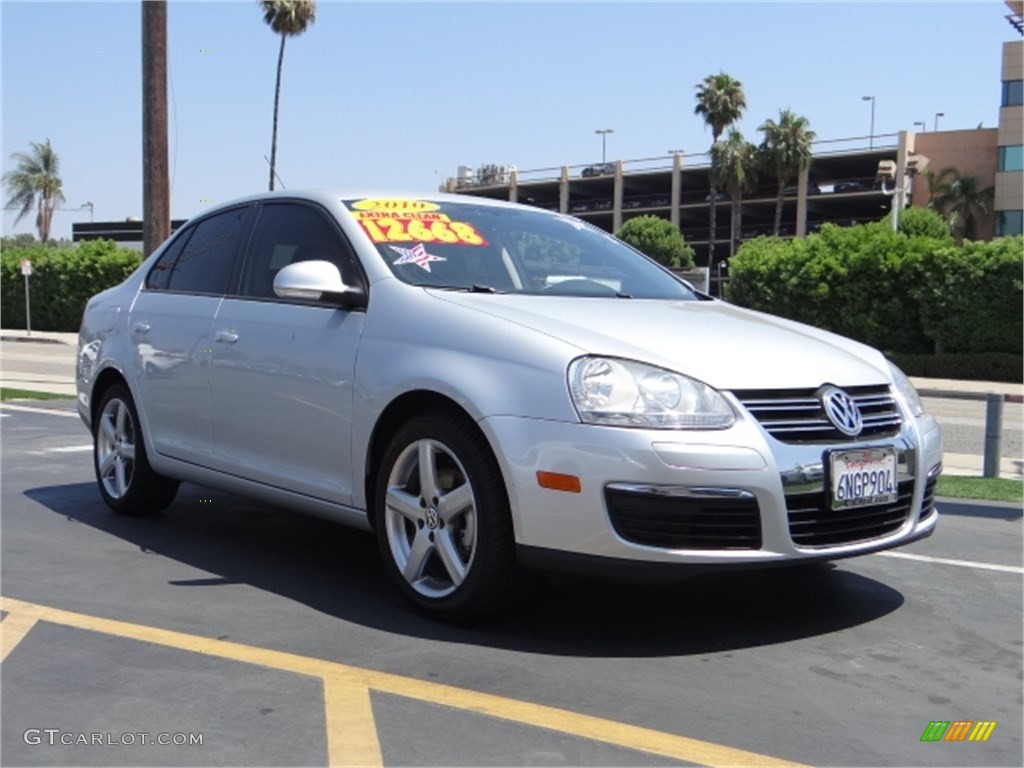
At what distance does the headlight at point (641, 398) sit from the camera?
3895 mm

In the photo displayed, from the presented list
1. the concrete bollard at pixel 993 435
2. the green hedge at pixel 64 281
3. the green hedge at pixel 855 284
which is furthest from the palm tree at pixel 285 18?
the concrete bollard at pixel 993 435

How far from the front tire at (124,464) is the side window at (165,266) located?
0.58 metres

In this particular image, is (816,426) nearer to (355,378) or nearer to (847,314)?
(355,378)

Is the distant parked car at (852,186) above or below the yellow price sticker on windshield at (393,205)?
above

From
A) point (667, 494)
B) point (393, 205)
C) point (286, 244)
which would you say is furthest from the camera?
point (286, 244)

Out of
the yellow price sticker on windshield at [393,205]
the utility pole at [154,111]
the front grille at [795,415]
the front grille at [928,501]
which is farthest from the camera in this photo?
the utility pole at [154,111]

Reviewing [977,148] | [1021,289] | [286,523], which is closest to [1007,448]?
[286,523]

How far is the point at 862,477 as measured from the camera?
4.14 meters

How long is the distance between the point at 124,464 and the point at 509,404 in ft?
10.3

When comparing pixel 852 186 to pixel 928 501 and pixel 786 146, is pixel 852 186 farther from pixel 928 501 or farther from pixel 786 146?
pixel 928 501

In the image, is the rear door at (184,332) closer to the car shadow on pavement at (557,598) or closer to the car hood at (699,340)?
the car shadow on pavement at (557,598)

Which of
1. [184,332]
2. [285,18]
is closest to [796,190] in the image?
[285,18]

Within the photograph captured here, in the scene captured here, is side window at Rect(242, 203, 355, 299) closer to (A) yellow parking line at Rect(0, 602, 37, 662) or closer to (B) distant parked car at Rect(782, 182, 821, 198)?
(A) yellow parking line at Rect(0, 602, 37, 662)

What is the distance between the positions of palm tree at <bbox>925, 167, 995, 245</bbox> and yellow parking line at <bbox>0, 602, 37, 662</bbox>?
6256cm
